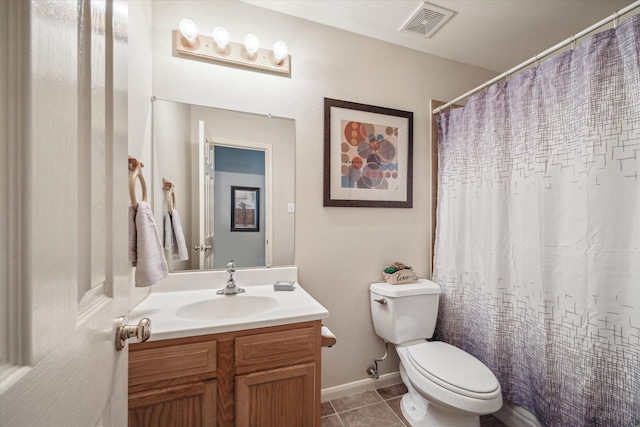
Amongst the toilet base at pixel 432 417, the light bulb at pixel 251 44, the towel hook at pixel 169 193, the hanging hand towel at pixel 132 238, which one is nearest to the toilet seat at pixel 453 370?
the toilet base at pixel 432 417

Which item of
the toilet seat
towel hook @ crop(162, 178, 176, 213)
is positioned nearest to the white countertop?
towel hook @ crop(162, 178, 176, 213)

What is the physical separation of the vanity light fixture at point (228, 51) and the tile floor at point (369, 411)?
2029 mm

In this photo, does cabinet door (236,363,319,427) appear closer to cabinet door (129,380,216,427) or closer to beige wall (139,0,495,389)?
cabinet door (129,380,216,427)

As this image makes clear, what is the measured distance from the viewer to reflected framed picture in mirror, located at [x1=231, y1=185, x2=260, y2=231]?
154cm

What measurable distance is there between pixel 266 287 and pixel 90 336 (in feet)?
3.60

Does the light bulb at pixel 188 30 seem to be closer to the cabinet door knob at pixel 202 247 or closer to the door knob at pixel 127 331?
the cabinet door knob at pixel 202 247

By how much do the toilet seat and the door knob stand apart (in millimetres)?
1277

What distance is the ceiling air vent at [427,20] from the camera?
5.08ft

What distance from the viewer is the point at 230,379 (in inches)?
41.2

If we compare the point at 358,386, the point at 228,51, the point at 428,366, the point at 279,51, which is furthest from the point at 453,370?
the point at 228,51

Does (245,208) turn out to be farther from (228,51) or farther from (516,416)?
(516,416)

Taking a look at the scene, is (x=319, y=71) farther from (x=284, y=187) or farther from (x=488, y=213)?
(x=488, y=213)

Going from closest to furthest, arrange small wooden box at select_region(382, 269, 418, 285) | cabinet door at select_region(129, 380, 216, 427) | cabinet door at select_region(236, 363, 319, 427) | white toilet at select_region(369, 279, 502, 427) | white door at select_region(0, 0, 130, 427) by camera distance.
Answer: white door at select_region(0, 0, 130, 427) → cabinet door at select_region(129, 380, 216, 427) → cabinet door at select_region(236, 363, 319, 427) → white toilet at select_region(369, 279, 502, 427) → small wooden box at select_region(382, 269, 418, 285)

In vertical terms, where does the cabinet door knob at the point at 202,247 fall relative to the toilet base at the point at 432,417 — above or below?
above
